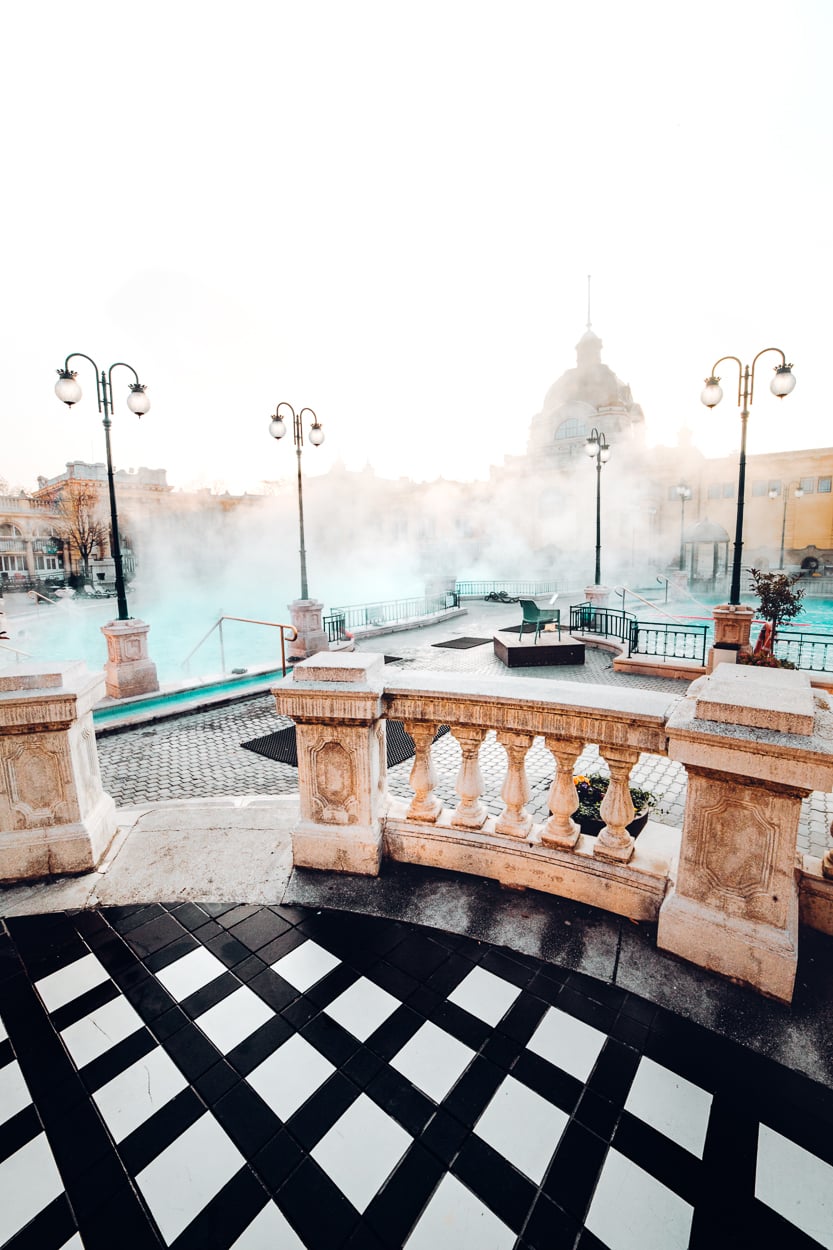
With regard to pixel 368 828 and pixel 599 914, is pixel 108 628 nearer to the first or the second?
pixel 368 828

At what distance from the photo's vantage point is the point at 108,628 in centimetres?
949

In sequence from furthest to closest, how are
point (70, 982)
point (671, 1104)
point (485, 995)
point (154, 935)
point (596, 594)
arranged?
point (596, 594), point (154, 935), point (70, 982), point (485, 995), point (671, 1104)

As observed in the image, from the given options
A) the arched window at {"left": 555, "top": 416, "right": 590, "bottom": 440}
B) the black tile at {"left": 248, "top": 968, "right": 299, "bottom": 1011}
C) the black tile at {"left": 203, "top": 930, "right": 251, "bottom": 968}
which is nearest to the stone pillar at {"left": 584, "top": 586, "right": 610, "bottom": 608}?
the black tile at {"left": 203, "top": 930, "right": 251, "bottom": 968}

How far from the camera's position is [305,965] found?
264 cm

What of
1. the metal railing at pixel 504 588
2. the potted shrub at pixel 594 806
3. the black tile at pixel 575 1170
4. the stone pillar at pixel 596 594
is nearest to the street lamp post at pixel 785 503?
the metal railing at pixel 504 588

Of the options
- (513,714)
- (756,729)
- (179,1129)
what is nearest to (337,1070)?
(179,1129)

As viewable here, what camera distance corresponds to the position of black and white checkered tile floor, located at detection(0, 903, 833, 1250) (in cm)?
163

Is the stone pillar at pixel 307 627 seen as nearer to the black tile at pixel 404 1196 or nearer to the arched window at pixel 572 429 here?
the black tile at pixel 404 1196

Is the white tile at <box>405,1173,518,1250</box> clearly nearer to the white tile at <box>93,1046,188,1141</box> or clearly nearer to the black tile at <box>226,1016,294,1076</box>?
the black tile at <box>226,1016,294,1076</box>

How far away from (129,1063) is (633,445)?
5143 cm

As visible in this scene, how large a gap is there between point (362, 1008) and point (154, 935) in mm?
1272

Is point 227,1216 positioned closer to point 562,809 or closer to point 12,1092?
point 12,1092

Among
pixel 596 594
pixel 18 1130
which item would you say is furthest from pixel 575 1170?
pixel 596 594

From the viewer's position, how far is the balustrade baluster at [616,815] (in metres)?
2.80
